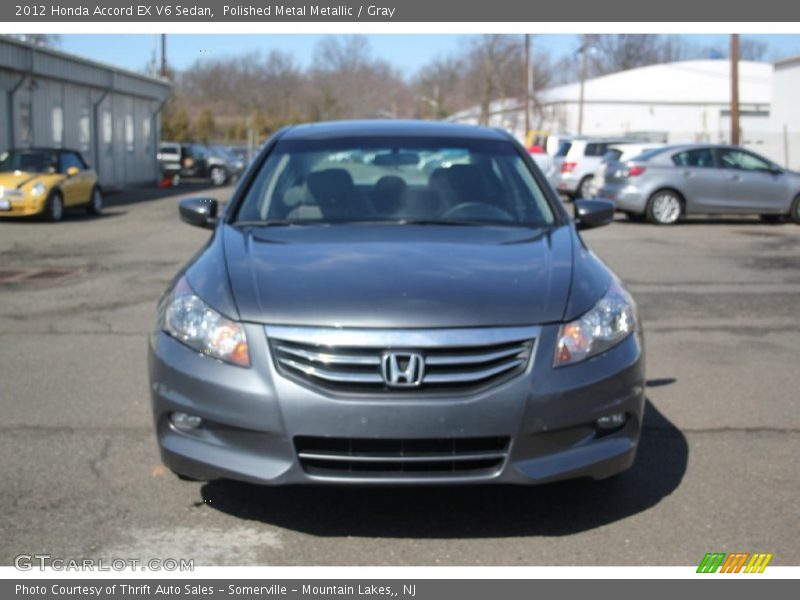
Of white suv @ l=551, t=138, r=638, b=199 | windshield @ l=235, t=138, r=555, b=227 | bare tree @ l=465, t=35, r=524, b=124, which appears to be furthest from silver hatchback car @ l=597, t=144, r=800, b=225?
bare tree @ l=465, t=35, r=524, b=124

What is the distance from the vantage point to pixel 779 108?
4047 centimetres

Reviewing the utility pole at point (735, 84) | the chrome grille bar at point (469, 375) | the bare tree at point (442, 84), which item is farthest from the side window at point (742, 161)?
the bare tree at point (442, 84)

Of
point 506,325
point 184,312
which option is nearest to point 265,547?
point 184,312

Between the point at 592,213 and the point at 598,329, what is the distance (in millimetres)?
1747

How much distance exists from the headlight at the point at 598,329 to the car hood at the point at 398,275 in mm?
96

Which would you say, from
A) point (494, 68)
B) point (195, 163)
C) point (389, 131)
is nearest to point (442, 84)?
point (494, 68)

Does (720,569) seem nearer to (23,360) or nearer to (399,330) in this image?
(399,330)

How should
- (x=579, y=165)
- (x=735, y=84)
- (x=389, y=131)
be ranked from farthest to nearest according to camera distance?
1. (x=735, y=84)
2. (x=579, y=165)
3. (x=389, y=131)

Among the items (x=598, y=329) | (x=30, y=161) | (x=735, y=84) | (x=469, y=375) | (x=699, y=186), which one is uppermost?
(x=735, y=84)

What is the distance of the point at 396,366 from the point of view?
12.1 ft

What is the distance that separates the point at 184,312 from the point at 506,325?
129 centimetres

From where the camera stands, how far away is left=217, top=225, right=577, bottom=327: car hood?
12.4ft

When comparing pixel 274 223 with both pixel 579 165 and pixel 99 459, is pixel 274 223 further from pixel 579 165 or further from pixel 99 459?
pixel 579 165

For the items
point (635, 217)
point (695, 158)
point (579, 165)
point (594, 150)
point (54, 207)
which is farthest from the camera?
point (594, 150)
